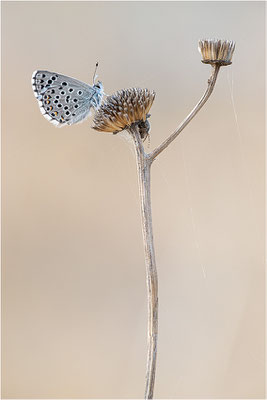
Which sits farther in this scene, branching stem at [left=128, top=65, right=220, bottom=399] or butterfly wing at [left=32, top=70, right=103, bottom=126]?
butterfly wing at [left=32, top=70, right=103, bottom=126]

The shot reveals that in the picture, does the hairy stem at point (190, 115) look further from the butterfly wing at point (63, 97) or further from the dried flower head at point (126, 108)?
the butterfly wing at point (63, 97)

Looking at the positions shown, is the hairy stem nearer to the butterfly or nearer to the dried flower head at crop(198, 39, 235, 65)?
the dried flower head at crop(198, 39, 235, 65)

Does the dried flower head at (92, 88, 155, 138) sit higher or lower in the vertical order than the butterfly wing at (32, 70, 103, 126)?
lower

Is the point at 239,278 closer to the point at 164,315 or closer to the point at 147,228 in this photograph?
the point at 164,315

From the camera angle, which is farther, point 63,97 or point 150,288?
point 63,97

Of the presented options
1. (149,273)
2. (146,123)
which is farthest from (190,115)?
(149,273)

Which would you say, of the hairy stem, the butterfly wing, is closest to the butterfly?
the butterfly wing

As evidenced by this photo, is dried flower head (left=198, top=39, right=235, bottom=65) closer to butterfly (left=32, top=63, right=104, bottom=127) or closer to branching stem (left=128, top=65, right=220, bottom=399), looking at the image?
branching stem (left=128, top=65, right=220, bottom=399)

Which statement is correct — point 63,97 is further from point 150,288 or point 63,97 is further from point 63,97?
point 150,288
